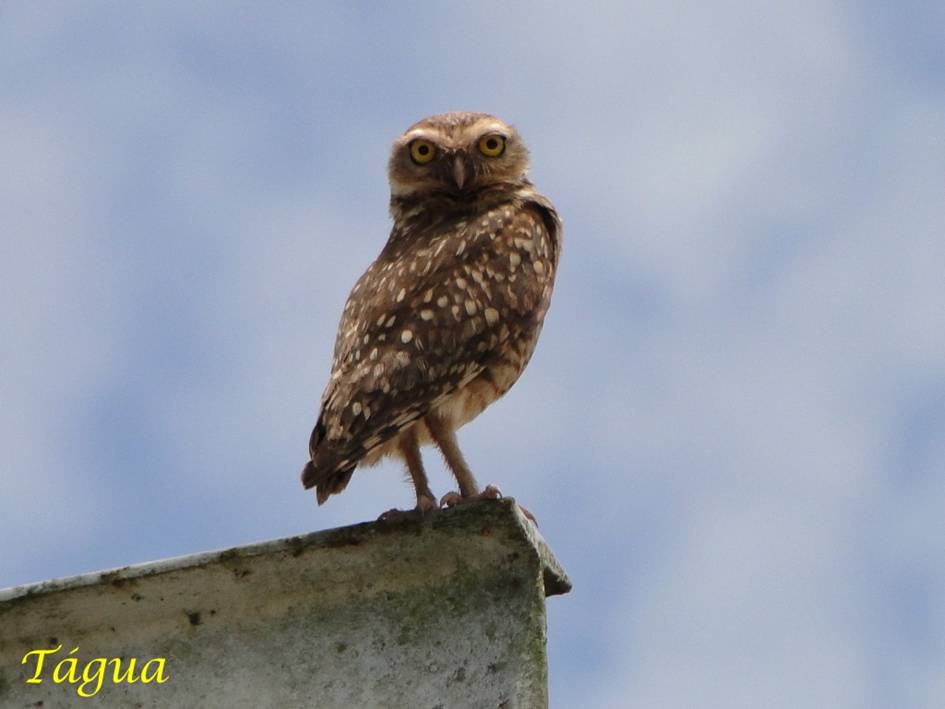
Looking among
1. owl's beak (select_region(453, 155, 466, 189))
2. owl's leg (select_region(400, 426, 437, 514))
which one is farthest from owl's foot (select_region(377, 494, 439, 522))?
owl's beak (select_region(453, 155, 466, 189))

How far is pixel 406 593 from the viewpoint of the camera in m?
3.78

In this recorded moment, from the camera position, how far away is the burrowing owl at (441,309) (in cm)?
486

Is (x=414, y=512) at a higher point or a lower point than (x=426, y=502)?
lower

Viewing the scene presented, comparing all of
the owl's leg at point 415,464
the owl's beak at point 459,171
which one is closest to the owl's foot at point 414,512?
the owl's leg at point 415,464

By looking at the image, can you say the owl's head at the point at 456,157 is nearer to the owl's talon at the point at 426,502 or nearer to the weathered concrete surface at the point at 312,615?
the owl's talon at the point at 426,502

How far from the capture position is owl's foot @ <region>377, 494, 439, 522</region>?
12.9 ft

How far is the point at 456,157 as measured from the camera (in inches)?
238

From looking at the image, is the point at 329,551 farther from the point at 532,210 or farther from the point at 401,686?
the point at 532,210

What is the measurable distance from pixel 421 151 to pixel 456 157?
20 centimetres

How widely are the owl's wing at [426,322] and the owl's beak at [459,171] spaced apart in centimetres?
23

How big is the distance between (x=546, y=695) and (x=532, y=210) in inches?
112

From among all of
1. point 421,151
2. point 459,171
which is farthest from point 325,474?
point 421,151

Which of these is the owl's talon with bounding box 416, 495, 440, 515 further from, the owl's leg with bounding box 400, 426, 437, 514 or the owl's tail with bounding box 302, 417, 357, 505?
the owl's tail with bounding box 302, 417, 357, 505

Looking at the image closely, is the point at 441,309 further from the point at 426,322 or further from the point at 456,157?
the point at 456,157
